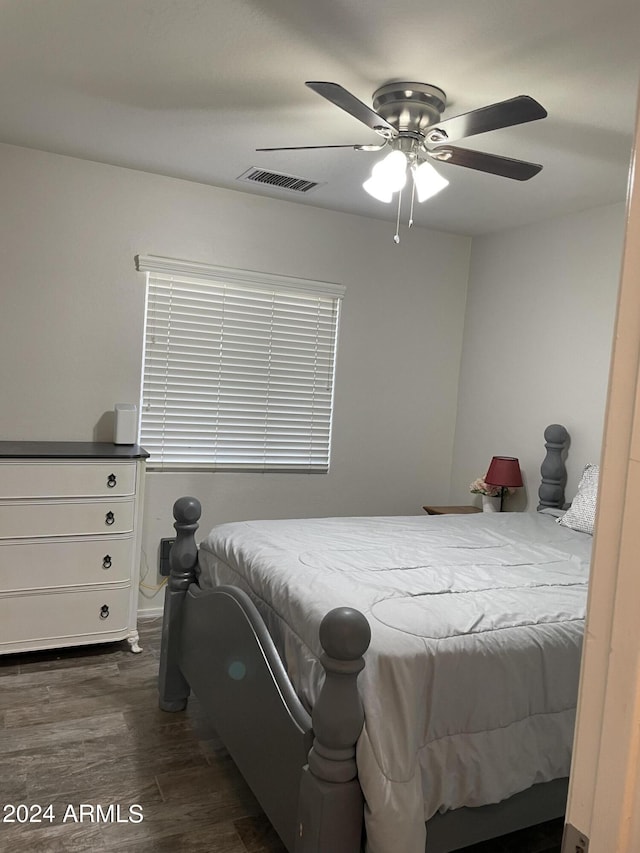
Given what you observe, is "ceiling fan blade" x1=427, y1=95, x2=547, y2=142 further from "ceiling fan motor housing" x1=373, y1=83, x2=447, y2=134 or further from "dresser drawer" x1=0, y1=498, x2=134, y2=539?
"dresser drawer" x1=0, y1=498, x2=134, y2=539

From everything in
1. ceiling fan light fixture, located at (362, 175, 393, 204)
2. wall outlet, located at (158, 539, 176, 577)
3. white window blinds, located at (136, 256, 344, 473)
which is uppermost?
ceiling fan light fixture, located at (362, 175, 393, 204)

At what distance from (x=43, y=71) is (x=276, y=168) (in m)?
1.24

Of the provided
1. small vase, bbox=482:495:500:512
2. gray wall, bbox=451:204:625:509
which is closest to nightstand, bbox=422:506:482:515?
small vase, bbox=482:495:500:512

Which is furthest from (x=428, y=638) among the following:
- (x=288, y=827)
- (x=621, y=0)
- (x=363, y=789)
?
(x=621, y=0)

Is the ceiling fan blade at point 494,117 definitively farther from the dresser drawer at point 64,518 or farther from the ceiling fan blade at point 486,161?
the dresser drawer at point 64,518

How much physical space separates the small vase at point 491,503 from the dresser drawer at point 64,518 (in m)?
2.15

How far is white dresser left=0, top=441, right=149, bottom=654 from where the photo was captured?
10.3 feet

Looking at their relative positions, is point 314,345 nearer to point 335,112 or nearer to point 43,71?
point 335,112

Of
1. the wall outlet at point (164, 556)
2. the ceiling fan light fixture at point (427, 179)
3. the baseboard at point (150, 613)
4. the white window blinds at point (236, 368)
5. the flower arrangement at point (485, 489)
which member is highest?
the ceiling fan light fixture at point (427, 179)

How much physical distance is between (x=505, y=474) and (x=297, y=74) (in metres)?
2.54

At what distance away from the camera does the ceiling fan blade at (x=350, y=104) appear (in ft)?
6.41

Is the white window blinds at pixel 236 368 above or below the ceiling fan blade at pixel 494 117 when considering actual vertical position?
below

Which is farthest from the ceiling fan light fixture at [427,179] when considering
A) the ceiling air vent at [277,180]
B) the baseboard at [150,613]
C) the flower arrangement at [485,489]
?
the baseboard at [150,613]

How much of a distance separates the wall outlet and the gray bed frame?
3.66ft
